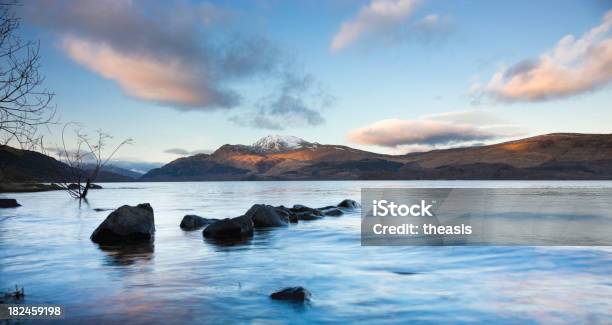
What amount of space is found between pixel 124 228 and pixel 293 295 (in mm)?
12842

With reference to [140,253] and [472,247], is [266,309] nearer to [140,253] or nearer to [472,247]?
[140,253]

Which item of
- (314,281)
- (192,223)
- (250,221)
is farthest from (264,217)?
(314,281)

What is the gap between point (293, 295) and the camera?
10180 mm

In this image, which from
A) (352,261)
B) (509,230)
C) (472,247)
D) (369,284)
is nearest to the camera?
(369,284)

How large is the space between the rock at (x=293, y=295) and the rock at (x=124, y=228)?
12357 mm

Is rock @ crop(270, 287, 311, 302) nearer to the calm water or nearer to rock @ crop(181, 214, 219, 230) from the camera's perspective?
the calm water

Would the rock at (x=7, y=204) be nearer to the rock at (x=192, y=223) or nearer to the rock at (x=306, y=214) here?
the rock at (x=192, y=223)

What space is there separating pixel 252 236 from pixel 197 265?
7537 millimetres

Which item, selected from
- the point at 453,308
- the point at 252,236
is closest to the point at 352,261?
the point at 453,308

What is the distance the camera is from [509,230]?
1021 inches

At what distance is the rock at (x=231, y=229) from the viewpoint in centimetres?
2200

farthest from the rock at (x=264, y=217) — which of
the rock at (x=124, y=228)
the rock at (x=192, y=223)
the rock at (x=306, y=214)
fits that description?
the rock at (x=124, y=228)

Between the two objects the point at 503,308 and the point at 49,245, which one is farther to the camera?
the point at 49,245

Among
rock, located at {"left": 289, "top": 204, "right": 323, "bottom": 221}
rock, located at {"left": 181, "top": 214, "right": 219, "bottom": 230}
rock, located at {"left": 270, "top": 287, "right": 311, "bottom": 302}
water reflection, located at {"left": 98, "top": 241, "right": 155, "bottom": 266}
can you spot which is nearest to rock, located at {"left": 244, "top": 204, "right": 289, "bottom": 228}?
rock, located at {"left": 181, "top": 214, "right": 219, "bottom": 230}
